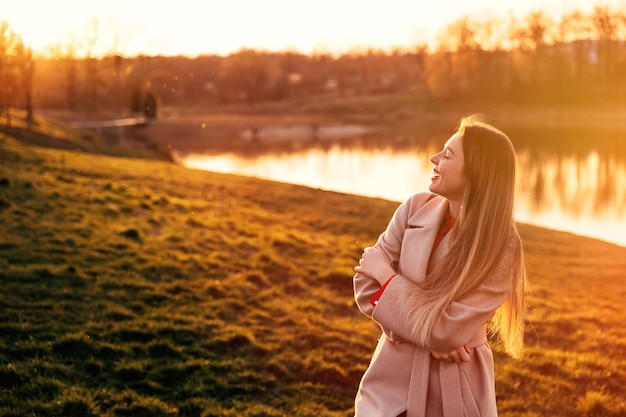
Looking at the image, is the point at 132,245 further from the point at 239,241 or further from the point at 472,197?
the point at 472,197

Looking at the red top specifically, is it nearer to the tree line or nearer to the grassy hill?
the grassy hill

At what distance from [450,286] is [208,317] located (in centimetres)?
497

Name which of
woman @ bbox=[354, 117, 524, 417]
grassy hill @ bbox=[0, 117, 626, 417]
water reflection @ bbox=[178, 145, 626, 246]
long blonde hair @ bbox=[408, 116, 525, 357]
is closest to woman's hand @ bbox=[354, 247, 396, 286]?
woman @ bbox=[354, 117, 524, 417]

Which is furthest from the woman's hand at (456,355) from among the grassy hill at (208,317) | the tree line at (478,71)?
the tree line at (478,71)

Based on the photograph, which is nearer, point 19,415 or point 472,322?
point 472,322

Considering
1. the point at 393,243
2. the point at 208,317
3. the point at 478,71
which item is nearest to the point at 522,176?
the point at 208,317

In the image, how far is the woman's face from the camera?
2.38m

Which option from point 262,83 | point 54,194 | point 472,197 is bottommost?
point 54,194

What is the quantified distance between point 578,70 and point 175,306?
84099mm

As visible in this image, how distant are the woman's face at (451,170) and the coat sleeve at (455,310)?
1.01 feet

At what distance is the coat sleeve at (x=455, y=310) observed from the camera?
225cm

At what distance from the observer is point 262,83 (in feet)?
255

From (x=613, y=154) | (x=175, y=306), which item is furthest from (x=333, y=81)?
(x=175, y=306)

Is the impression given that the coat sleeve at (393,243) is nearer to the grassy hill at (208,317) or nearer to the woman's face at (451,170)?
the woman's face at (451,170)
